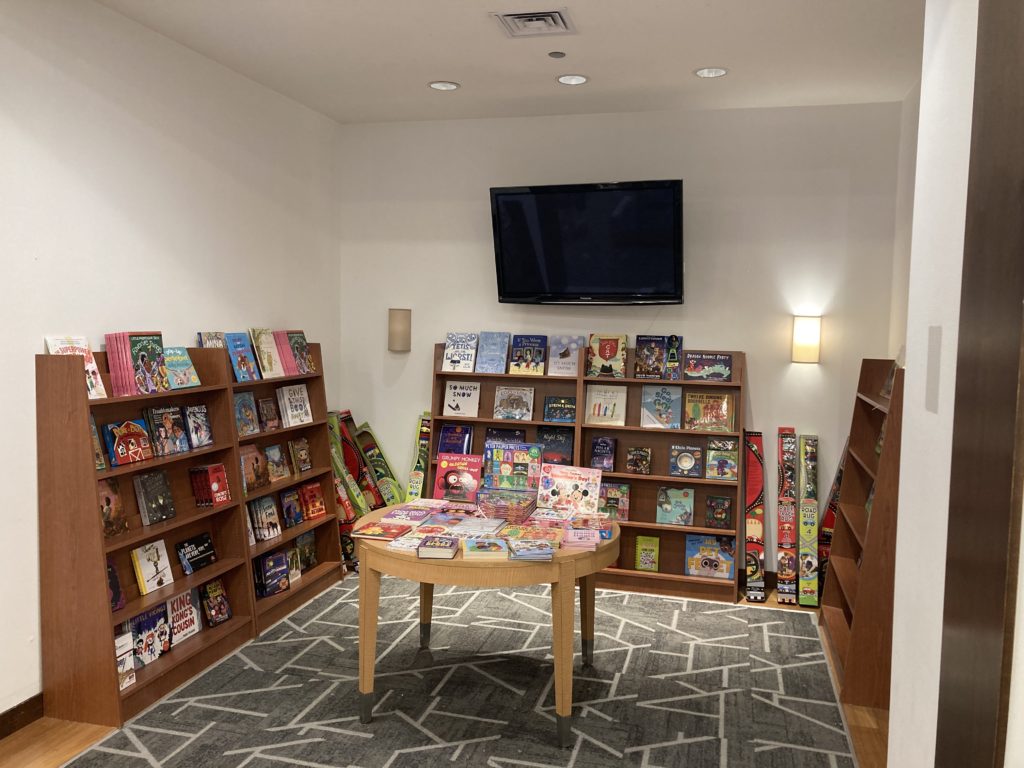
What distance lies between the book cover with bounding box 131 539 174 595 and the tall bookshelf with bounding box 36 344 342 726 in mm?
32

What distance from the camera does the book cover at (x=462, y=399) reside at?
534 centimetres

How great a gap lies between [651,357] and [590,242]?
2.68ft

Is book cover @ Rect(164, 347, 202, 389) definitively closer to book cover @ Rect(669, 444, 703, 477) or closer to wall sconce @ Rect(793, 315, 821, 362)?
book cover @ Rect(669, 444, 703, 477)

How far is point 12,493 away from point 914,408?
318 cm

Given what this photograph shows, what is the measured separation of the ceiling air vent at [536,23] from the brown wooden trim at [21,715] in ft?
11.3

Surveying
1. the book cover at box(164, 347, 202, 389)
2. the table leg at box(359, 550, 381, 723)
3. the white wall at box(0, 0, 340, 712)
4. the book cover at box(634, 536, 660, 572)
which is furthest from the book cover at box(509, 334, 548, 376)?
the table leg at box(359, 550, 381, 723)

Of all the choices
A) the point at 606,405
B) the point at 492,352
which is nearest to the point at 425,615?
the point at 606,405

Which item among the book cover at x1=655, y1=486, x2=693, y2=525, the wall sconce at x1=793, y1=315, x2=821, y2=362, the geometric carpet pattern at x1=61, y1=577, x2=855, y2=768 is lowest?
the geometric carpet pattern at x1=61, y1=577, x2=855, y2=768

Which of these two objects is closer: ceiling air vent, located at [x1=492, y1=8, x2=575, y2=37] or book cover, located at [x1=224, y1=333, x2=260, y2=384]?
ceiling air vent, located at [x1=492, y1=8, x2=575, y2=37]

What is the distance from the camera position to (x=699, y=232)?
4.98 m

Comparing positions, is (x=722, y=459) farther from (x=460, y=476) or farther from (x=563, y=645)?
(x=563, y=645)

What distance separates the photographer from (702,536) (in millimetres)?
4922

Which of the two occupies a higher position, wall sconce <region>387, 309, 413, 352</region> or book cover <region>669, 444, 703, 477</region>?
wall sconce <region>387, 309, 413, 352</region>

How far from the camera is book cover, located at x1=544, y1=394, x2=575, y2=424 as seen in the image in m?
5.14
